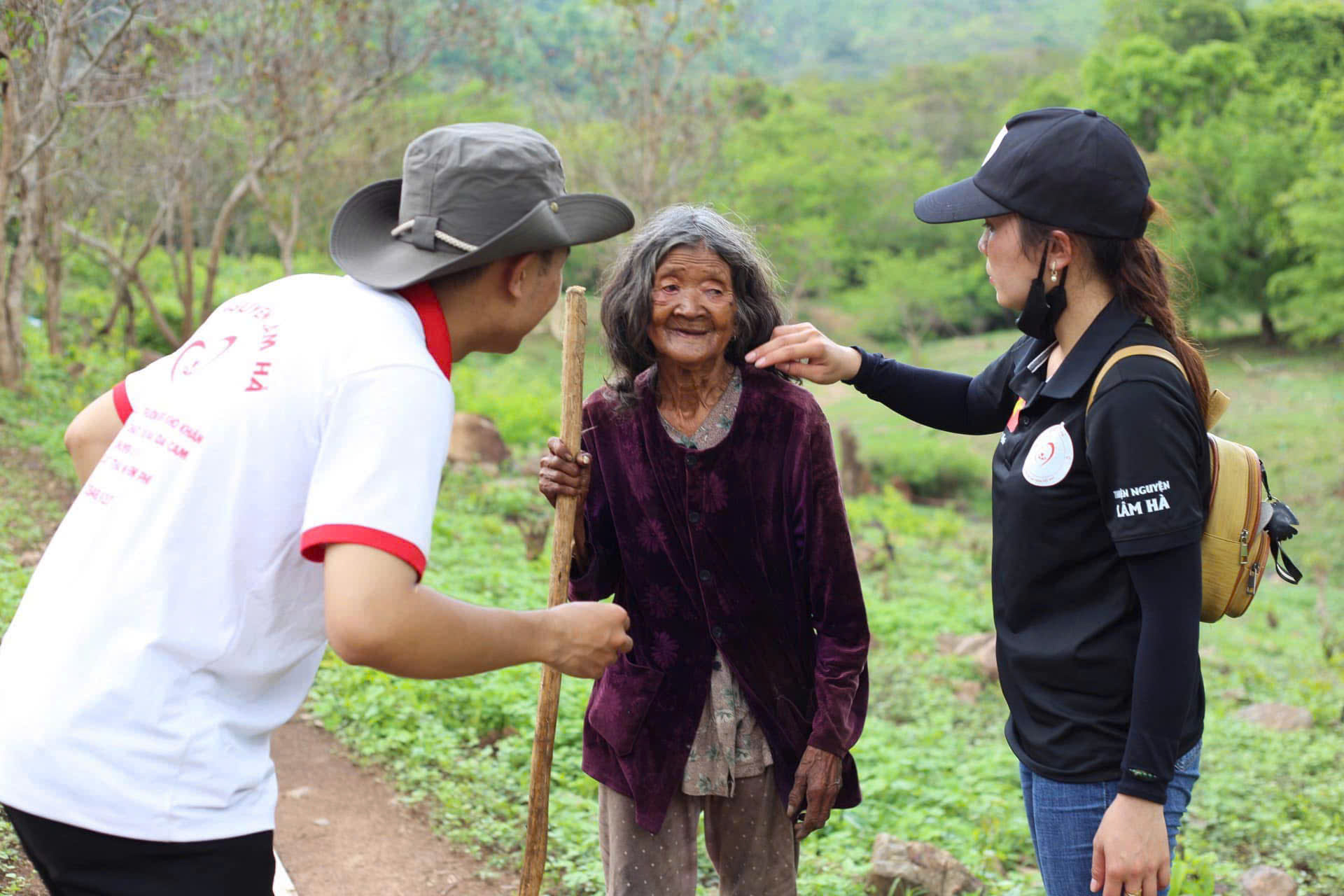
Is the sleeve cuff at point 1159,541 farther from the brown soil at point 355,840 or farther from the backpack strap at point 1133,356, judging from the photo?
the brown soil at point 355,840

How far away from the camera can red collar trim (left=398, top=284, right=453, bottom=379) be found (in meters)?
1.76

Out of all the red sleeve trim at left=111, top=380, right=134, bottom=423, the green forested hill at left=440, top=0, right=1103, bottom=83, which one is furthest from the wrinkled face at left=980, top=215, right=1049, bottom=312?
the green forested hill at left=440, top=0, right=1103, bottom=83

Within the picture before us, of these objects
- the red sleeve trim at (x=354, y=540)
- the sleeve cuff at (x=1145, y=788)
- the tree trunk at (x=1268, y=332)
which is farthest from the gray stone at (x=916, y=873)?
the tree trunk at (x=1268, y=332)

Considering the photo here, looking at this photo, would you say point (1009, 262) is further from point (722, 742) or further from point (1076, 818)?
point (722, 742)

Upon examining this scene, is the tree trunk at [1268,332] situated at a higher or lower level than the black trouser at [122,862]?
higher

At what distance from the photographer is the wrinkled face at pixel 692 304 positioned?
256cm

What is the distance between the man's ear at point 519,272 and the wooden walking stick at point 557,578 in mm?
495

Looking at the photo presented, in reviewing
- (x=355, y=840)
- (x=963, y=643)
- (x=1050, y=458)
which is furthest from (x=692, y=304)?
(x=963, y=643)

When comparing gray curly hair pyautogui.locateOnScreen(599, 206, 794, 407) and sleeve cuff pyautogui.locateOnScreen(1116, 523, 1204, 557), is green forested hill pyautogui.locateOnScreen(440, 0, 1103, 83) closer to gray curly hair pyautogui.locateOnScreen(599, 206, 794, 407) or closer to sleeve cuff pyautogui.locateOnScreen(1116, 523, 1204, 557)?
gray curly hair pyautogui.locateOnScreen(599, 206, 794, 407)

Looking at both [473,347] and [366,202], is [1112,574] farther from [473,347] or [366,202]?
[366,202]

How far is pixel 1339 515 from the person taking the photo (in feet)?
49.9

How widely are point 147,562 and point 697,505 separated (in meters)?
1.26

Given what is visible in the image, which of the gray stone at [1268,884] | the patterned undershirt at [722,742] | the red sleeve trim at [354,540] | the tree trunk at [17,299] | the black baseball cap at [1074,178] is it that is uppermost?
the tree trunk at [17,299]

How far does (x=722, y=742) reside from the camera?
259 centimetres
